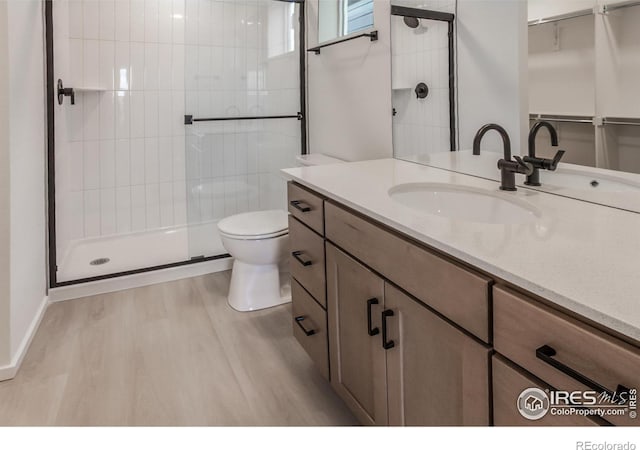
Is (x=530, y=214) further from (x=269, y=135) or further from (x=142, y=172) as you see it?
(x=142, y=172)

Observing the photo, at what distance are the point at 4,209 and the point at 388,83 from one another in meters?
1.78

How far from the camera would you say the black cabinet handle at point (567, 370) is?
63 centimetres

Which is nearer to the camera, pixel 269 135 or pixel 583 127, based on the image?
→ pixel 583 127

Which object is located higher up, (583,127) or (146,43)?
(146,43)

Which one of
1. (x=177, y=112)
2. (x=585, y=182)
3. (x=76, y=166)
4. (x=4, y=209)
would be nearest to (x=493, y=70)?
(x=585, y=182)

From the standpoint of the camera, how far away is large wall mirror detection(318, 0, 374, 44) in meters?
2.36

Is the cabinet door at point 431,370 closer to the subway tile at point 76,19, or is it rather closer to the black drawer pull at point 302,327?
the black drawer pull at point 302,327

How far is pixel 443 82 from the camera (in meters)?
1.78

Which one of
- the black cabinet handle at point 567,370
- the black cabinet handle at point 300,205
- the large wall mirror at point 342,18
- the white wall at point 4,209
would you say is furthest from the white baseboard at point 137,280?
the black cabinet handle at point 567,370

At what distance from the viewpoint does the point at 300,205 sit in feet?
5.72

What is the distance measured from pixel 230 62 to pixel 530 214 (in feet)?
8.12

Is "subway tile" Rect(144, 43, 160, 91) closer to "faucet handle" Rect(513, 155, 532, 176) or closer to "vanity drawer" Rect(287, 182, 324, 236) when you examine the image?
"vanity drawer" Rect(287, 182, 324, 236)

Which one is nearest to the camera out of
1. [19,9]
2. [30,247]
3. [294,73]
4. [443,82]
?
[443,82]
